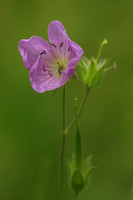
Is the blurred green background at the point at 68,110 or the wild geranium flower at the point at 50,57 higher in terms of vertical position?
the wild geranium flower at the point at 50,57

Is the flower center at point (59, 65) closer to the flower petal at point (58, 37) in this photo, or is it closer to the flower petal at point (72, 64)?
the flower petal at point (58, 37)

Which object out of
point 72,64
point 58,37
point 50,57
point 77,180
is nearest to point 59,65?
point 50,57

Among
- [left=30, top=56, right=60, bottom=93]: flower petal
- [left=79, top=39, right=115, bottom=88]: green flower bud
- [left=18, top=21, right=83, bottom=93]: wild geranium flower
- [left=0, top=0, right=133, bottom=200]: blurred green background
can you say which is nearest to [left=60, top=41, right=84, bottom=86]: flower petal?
[left=18, top=21, right=83, bottom=93]: wild geranium flower

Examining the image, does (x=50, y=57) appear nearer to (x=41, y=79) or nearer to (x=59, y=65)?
(x=59, y=65)

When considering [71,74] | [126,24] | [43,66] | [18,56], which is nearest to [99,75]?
[71,74]

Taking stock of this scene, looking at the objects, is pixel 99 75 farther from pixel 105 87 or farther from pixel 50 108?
pixel 105 87

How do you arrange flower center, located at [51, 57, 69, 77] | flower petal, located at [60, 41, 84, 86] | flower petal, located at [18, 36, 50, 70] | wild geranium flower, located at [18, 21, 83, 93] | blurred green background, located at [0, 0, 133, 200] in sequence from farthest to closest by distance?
blurred green background, located at [0, 0, 133, 200] < flower center, located at [51, 57, 69, 77] < flower petal, located at [18, 36, 50, 70] < wild geranium flower, located at [18, 21, 83, 93] < flower petal, located at [60, 41, 84, 86]

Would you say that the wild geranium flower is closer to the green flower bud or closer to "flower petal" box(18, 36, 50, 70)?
"flower petal" box(18, 36, 50, 70)

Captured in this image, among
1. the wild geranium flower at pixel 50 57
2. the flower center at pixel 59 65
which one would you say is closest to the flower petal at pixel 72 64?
the wild geranium flower at pixel 50 57

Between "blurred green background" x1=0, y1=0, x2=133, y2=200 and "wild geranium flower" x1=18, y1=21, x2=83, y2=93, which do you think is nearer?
"wild geranium flower" x1=18, y1=21, x2=83, y2=93
